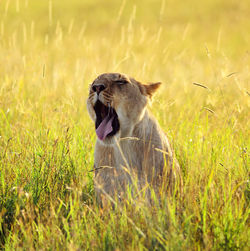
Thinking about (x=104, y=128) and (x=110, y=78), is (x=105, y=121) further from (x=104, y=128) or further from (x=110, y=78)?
(x=110, y=78)

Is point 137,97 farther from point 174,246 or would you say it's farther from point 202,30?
point 202,30

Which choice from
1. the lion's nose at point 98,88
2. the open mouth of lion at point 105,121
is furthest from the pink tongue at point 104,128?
the lion's nose at point 98,88

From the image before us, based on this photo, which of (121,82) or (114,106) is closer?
(114,106)

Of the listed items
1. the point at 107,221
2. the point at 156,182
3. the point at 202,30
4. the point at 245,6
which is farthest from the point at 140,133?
the point at 245,6

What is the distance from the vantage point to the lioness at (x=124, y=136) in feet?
11.5

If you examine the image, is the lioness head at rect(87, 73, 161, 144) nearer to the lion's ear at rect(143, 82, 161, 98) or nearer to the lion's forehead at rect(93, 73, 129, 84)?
the lion's forehead at rect(93, 73, 129, 84)

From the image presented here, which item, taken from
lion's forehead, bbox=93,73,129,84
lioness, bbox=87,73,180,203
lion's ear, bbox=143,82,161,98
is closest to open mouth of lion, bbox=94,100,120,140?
lioness, bbox=87,73,180,203

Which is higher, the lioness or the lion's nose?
the lion's nose

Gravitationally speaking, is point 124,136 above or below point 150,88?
below

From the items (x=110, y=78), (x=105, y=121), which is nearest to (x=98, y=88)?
(x=110, y=78)

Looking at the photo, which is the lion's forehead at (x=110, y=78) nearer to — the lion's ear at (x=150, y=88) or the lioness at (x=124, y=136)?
the lioness at (x=124, y=136)

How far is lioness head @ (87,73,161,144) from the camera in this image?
3.55 metres

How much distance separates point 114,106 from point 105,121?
15cm

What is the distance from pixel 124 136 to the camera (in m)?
3.63
